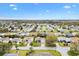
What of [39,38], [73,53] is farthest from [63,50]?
[39,38]

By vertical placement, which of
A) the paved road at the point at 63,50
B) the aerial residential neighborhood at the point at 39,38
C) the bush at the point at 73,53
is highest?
the aerial residential neighborhood at the point at 39,38

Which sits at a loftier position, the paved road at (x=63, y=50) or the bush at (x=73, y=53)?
the paved road at (x=63, y=50)

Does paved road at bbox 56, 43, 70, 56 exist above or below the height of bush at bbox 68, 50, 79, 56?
above

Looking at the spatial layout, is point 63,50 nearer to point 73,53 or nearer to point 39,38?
point 73,53

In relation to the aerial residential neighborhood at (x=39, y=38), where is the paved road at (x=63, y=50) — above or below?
below

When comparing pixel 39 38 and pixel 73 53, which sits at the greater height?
pixel 39 38

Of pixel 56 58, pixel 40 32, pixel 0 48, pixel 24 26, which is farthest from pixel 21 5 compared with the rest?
pixel 56 58

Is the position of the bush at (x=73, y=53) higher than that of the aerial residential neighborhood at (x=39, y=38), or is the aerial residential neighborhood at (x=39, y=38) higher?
the aerial residential neighborhood at (x=39, y=38)

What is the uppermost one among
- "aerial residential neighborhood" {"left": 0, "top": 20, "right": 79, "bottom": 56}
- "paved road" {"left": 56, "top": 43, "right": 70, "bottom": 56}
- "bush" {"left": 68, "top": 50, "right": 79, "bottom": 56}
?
"aerial residential neighborhood" {"left": 0, "top": 20, "right": 79, "bottom": 56}
